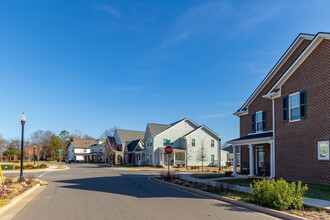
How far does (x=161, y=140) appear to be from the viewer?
48031 millimetres

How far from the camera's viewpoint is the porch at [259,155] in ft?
61.6

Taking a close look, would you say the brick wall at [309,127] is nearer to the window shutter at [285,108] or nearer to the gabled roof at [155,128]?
the window shutter at [285,108]

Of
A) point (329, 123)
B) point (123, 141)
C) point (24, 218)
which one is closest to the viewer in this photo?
point (24, 218)

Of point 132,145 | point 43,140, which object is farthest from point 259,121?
point 43,140

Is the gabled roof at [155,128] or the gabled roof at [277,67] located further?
the gabled roof at [155,128]

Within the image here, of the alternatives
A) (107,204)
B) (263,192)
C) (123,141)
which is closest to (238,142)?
(263,192)

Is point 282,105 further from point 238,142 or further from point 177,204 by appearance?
point 177,204

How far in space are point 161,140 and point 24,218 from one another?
40026mm

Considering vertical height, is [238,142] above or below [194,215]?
above

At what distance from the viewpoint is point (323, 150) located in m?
14.8

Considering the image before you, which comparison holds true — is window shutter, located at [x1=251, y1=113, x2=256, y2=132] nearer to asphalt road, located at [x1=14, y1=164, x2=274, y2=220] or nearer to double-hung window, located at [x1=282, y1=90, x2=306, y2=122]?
double-hung window, located at [x1=282, y1=90, x2=306, y2=122]

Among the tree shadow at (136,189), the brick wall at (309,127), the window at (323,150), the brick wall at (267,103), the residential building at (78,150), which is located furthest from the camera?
the residential building at (78,150)

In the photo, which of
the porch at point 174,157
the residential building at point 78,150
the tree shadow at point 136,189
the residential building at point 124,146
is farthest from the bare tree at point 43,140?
the tree shadow at point 136,189

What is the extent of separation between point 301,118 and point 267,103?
5.02 metres
